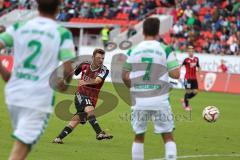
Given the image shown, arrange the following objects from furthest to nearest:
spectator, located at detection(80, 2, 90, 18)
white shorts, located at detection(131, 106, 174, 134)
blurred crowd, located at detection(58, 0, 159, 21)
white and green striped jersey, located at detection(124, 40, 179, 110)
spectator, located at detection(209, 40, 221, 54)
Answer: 1. spectator, located at detection(80, 2, 90, 18)
2. blurred crowd, located at detection(58, 0, 159, 21)
3. spectator, located at detection(209, 40, 221, 54)
4. white shorts, located at detection(131, 106, 174, 134)
5. white and green striped jersey, located at detection(124, 40, 179, 110)

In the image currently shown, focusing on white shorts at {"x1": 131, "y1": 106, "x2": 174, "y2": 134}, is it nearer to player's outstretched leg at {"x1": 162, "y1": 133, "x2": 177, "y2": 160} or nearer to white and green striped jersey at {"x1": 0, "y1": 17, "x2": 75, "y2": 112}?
player's outstretched leg at {"x1": 162, "y1": 133, "x2": 177, "y2": 160}

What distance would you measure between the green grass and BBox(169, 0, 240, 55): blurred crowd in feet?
47.0

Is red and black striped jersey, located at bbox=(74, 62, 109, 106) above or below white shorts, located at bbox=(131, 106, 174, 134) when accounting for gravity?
below

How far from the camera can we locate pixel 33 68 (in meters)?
7.38

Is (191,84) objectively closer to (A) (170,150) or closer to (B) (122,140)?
(B) (122,140)

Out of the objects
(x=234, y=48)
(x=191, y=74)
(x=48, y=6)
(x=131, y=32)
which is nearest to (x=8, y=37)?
(x=48, y=6)

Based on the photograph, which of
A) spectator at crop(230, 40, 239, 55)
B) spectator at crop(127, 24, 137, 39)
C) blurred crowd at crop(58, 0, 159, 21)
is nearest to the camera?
spectator at crop(230, 40, 239, 55)

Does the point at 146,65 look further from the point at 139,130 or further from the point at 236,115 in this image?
the point at 236,115

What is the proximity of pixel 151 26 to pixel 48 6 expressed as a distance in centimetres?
237

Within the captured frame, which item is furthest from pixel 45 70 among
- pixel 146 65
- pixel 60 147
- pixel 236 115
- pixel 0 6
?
pixel 0 6

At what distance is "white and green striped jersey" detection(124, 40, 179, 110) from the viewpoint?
9.55 m

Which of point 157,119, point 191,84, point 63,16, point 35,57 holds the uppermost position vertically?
point 35,57

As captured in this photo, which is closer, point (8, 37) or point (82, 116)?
point (8, 37)

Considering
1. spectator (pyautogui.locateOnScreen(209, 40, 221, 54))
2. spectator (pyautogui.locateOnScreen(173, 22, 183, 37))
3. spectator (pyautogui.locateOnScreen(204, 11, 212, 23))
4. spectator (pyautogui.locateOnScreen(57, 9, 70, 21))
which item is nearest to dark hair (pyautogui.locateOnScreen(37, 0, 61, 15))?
spectator (pyautogui.locateOnScreen(209, 40, 221, 54))
